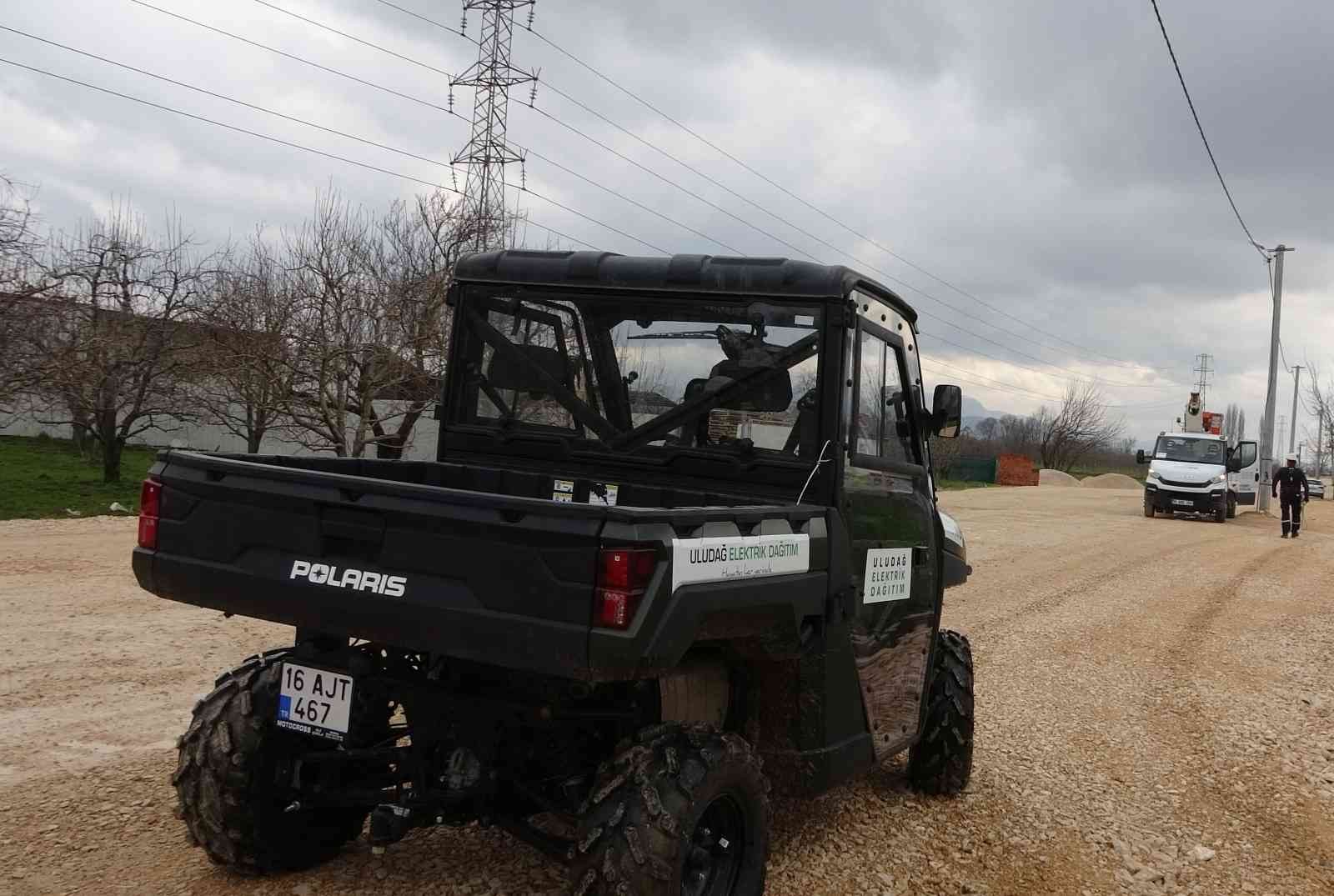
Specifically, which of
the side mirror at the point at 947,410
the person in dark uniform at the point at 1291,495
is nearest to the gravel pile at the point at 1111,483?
the person in dark uniform at the point at 1291,495

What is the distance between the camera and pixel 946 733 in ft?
17.1

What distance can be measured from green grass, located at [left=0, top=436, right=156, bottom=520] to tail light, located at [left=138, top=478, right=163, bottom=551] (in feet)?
42.6

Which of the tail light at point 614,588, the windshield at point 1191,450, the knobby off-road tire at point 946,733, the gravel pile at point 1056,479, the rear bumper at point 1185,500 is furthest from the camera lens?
the gravel pile at point 1056,479

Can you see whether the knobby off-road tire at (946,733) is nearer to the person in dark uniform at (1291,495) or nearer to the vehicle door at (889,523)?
the vehicle door at (889,523)

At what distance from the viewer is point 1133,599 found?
495 inches

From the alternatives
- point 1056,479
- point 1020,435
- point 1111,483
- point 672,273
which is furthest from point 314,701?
point 1020,435

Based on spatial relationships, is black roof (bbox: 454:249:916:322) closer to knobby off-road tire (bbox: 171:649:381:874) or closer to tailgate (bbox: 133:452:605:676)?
tailgate (bbox: 133:452:605:676)

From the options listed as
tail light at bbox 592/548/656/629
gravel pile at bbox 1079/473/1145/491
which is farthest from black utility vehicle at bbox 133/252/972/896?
gravel pile at bbox 1079/473/1145/491

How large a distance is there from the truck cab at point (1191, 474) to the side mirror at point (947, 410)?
2482 cm

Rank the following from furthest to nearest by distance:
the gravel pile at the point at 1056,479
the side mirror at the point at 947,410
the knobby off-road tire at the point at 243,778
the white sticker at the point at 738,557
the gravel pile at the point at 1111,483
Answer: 1. the gravel pile at the point at 1111,483
2. the gravel pile at the point at 1056,479
3. the side mirror at the point at 947,410
4. the knobby off-road tire at the point at 243,778
5. the white sticker at the point at 738,557

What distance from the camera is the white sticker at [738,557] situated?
3.06 meters

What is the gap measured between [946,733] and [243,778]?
3127mm

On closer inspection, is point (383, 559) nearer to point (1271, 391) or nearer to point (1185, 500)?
point (1185, 500)

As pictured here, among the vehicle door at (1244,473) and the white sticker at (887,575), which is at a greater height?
the vehicle door at (1244,473)
